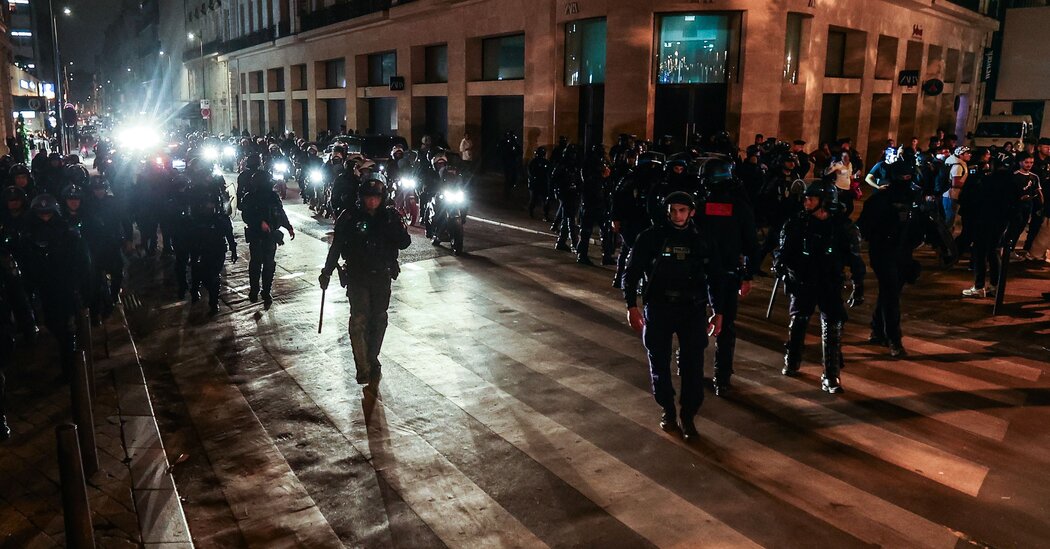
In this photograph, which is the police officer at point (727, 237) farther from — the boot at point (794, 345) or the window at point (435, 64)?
the window at point (435, 64)

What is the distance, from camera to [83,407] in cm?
538

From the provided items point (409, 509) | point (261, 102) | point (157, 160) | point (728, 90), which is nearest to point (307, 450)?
point (409, 509)

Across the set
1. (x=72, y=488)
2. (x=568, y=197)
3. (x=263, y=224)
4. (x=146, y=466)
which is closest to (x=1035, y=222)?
(x=568, y=197)

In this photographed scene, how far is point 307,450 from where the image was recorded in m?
6.10

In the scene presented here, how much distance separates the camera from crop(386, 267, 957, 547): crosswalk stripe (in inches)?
194

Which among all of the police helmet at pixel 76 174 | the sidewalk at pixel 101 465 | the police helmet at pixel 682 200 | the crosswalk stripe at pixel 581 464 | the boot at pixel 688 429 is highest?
the police helmet at pixel 682 200

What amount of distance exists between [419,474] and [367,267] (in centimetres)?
226

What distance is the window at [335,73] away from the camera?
42500 millimetres

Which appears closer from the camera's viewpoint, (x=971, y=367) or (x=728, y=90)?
(x=971, y=367)

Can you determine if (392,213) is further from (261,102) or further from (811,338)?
(261,102)

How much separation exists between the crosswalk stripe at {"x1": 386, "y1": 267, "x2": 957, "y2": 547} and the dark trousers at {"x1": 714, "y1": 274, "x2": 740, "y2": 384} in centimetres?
69

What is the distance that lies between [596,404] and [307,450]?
8.03ft

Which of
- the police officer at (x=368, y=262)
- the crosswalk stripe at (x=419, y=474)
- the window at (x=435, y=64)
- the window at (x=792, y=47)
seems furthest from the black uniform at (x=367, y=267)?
the window at (x=435, y=64)

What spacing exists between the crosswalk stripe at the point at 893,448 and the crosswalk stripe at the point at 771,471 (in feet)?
2.15
